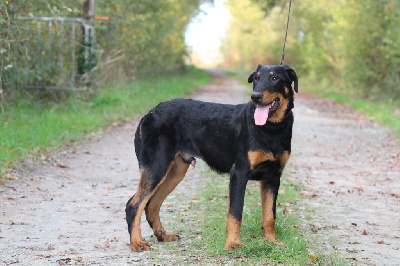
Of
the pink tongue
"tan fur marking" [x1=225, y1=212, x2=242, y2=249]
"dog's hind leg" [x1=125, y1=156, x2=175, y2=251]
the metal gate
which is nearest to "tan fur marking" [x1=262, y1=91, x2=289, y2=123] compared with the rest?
the pink tongue

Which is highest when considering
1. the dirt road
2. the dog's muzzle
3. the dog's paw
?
the dog's muzzle

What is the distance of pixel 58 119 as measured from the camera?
42.7 ft

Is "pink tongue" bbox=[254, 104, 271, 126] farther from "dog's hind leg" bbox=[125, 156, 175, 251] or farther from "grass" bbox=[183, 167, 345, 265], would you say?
"grass" bbox=[183, 167, 345, 265]

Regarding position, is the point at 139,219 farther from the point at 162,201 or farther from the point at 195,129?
the point at 195,129

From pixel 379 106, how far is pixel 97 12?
1060 cm

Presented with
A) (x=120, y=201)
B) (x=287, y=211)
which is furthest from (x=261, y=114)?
(x=120, y=201)

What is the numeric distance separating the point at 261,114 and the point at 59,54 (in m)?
11.5

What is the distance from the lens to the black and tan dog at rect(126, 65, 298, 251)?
5.30 meters

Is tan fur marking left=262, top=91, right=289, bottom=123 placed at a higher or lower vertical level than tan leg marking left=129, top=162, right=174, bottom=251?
higher

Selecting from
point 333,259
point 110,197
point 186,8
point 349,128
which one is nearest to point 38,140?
point 110,197

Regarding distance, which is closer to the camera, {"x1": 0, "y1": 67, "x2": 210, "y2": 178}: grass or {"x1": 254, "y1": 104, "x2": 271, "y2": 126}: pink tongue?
{"x1": 254, "y1": 104, "x2": 271, "y2": 126}: pink tongue

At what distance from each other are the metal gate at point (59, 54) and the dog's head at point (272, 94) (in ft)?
31.8

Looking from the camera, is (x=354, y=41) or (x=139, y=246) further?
(x=354, y=41)

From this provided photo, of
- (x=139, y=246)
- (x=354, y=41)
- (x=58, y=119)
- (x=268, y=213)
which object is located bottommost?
(x=58, y=119)
